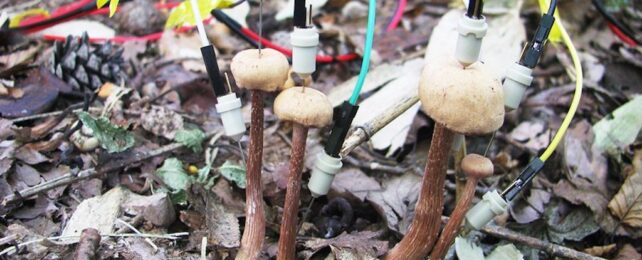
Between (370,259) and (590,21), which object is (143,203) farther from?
(590,21)

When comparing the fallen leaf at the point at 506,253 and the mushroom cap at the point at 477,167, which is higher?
the mushroom cap at the point at 477,167

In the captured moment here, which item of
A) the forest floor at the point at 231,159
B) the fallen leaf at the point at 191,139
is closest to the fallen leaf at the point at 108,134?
the forest floor at the point at 231,159

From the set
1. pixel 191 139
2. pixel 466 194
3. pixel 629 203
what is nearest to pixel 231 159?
pixel 191 139

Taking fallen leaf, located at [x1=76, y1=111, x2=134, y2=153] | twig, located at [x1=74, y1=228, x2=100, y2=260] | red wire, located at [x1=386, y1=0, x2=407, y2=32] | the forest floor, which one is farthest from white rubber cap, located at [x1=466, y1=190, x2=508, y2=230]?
red wire, located at [x1=386, y1=0, x2=407, y2=32]

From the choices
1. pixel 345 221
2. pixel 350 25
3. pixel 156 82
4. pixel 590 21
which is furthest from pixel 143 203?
pixel 590 21

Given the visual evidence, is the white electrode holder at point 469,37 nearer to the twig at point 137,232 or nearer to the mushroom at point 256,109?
the mushroom at point 256,109

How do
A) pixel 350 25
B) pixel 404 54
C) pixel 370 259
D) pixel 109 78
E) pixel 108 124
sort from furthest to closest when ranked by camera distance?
pixel 350 25 → pixel 404 54 → pixel 109 78 → pixel 108 124 → pixel 370 259
